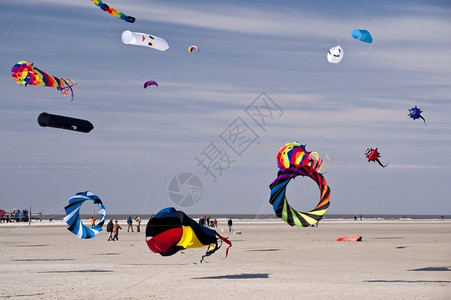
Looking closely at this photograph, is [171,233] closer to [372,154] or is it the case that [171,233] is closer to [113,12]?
[113,12]

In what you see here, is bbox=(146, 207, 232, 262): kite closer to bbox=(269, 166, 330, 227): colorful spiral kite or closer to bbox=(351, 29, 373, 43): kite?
bbox=(269, 166, 330, 227): colorful spiral kite

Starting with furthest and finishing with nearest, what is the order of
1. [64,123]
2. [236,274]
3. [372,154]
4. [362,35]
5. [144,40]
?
[372,154]
[144,40]
[362,35]
[236,274]
[64,123]

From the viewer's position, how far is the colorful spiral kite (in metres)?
21.4

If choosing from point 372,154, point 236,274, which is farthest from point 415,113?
point 236,274

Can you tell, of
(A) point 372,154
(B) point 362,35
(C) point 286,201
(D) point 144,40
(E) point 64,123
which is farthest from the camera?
(A) point 372,154

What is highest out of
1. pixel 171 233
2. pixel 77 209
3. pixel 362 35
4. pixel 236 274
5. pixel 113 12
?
pixel 362 35

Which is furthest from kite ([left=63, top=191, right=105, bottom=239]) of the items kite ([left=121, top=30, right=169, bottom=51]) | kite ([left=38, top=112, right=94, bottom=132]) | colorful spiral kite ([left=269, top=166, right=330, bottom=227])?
colorful spiral kite ([left=269, top=166, right=330, bottom=227])

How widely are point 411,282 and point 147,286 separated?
7.51 meters

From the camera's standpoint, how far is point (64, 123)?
66.8ft

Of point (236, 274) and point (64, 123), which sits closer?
point (64, 123)

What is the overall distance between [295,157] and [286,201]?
203 centimetres

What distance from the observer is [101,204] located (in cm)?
2552

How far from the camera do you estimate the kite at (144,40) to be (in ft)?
89.8

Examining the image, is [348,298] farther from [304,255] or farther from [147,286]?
[304,255]
